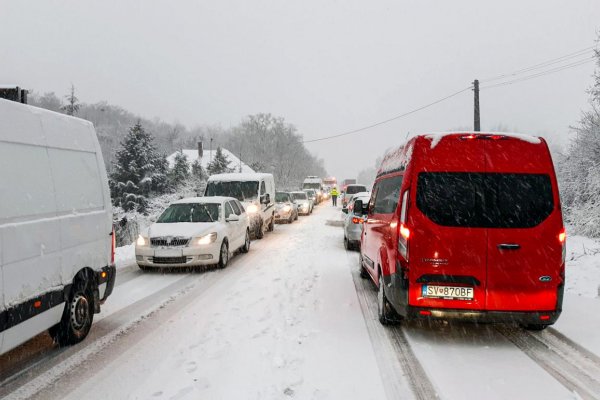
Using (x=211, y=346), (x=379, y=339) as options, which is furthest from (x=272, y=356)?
(x=379, y=339)

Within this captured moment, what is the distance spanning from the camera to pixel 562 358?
4422 mm

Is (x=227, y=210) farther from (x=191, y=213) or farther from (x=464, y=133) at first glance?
(x=464, y=133)

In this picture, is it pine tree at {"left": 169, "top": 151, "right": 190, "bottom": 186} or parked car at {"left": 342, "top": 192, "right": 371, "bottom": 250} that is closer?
parked car at {"left": 342, "top": 192, "right": 371, "bottom": 250}

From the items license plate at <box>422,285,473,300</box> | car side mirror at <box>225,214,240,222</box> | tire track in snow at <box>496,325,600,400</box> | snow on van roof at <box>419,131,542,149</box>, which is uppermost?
snow on van roof at <box>419,131,542,149</box>

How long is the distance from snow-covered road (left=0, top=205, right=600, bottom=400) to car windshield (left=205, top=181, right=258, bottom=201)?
8661 millimetres

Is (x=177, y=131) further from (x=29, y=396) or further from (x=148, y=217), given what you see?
(x=29, y=396)

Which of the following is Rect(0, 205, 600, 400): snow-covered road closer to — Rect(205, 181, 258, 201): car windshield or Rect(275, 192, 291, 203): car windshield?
Rect(205, 181, 258, 201): car windshield

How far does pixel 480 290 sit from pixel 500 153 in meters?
1.50

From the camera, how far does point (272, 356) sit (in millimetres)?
4371

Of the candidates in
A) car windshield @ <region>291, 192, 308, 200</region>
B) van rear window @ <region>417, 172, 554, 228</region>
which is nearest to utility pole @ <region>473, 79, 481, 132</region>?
car windshield @ <region>291, 192, 308, 200</region>

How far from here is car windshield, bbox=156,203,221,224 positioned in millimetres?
9969

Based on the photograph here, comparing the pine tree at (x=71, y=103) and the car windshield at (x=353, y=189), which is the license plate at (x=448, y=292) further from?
the pine tree at (x=71, y=103)

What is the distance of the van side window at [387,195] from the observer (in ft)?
17.5

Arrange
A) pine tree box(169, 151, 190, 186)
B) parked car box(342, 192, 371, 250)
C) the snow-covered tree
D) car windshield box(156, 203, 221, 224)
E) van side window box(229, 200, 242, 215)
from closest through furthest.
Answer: car windshield box(156, 203, 221, 224), van side window box(229, 200, 242, 215), parked car box(342, 192, 371, 250), the snow-covered tree, pine tree box(169, 151, 190, 186)
